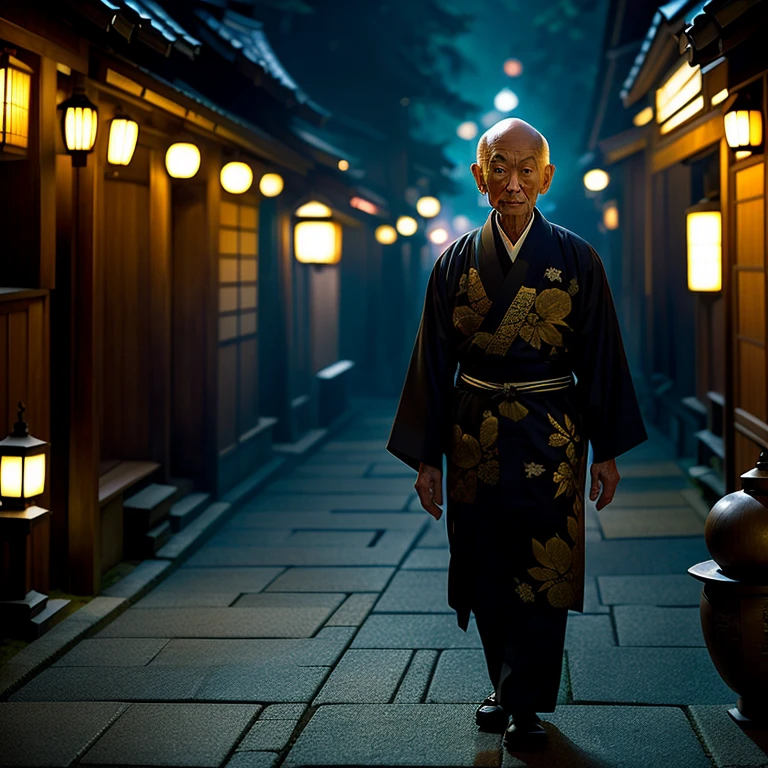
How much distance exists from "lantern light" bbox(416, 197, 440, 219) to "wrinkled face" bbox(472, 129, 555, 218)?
19846mm

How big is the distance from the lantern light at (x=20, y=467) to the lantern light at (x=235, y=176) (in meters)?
5.14

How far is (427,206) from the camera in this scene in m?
25.0

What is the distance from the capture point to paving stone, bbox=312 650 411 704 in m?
5.68

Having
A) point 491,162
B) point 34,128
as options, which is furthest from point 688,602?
point 34,128

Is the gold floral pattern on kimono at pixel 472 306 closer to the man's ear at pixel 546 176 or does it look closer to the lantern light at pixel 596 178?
the man's ear at pixel 546 176

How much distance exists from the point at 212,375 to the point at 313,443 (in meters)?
4.91

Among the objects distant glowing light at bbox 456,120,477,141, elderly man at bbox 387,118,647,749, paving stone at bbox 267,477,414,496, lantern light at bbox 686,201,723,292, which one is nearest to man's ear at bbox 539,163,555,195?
elderly man at bbox 387,118,647,749

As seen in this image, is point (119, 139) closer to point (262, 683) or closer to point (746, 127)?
point (262, 683)

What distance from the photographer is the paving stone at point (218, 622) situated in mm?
7062

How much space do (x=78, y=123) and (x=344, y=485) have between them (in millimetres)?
6545

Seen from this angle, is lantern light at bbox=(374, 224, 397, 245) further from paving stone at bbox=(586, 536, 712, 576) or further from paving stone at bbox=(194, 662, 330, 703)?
paving stone at bbox=(194, 662, 330, 703)

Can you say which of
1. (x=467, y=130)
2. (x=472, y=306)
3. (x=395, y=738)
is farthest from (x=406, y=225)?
(x=467, y=130)

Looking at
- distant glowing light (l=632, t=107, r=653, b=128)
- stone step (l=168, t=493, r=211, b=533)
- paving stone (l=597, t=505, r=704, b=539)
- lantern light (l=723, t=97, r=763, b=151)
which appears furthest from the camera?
distant glowing light (l=632, t=107, r=653, b=128)

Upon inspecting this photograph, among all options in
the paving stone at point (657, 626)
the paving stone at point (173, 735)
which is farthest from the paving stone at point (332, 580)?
the paving stone at point (173, 735)
